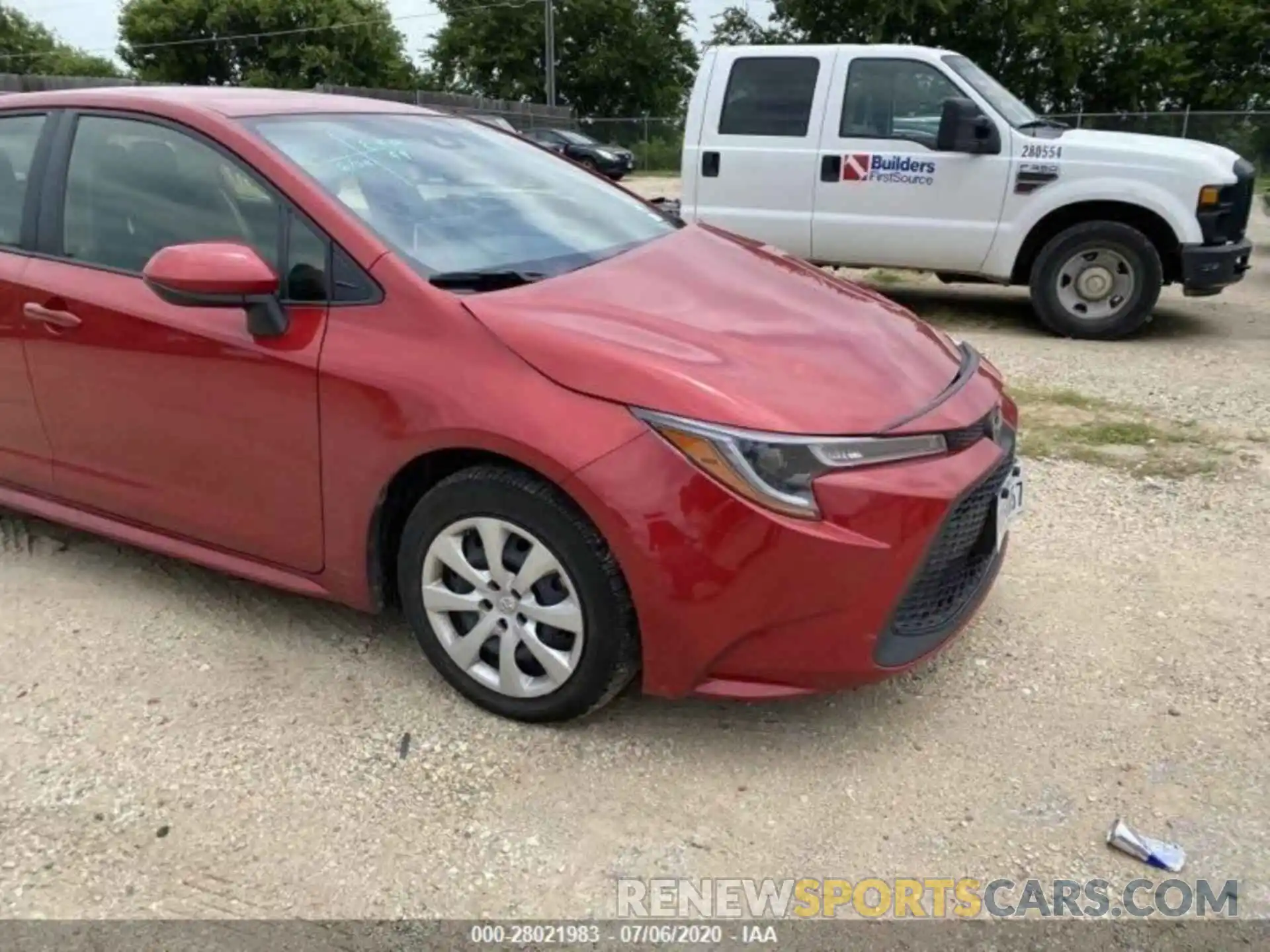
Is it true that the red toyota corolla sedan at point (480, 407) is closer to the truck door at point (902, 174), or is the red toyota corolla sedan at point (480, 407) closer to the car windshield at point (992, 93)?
the truck door at point (902, 174)

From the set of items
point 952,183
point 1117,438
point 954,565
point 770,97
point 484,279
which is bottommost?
point 1117,438

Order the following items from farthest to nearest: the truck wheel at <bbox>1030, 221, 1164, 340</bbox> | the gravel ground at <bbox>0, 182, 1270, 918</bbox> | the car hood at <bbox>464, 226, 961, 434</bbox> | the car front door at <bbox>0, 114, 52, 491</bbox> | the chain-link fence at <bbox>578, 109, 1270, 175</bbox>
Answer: the chain-link fence at <bbox>578, 109, 1270, 175</bbox>, the truck wheel at <bbox>1030, 221, 1164, 340</bbox>, the car front door at <bbox>0, 114, 52, 491</bbox>, the car hood at <bbox>464, 226, 961, 434</bbox>, the gravel ground at <bbox>0, 182, 1270, 918</bbox>

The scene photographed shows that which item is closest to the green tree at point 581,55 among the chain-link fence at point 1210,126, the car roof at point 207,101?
the chain-link fence at point 1210,126

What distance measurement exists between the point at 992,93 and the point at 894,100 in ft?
2.18

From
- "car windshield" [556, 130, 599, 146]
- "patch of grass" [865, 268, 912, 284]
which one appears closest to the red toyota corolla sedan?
"patch of grass" [865, 268, 912, 284]

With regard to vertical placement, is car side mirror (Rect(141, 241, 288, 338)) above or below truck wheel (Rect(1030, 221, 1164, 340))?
above

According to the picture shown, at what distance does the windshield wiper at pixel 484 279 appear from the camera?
2.72 m

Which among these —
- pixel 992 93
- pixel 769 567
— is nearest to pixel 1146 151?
pixel 992 93

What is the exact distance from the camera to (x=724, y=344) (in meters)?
2.61

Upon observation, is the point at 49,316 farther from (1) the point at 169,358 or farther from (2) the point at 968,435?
(2) the point at 968,435

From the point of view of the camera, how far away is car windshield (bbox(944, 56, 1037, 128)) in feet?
23.4

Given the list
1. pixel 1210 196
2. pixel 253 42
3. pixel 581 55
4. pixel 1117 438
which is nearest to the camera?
pixel 1117 438

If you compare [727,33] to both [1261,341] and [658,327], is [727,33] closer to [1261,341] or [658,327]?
[1261,341]

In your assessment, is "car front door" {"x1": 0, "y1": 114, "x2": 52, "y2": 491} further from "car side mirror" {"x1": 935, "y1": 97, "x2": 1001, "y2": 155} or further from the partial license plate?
"car side mirror" {"x1": 935, "y1": 97, "x2": 1001, "y2": 155}
